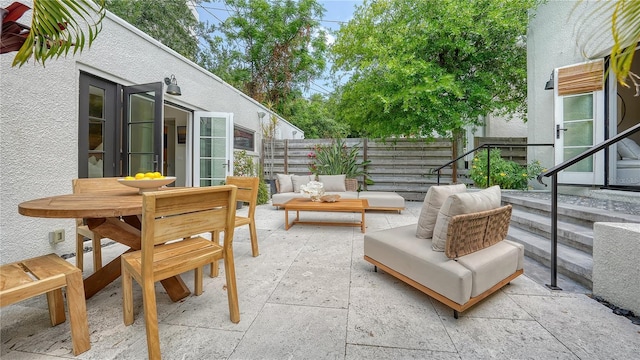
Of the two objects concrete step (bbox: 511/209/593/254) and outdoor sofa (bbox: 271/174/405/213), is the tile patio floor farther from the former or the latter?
outdoor sofa (bbox: 271/174/405/213)

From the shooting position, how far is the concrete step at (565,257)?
1.93 meters

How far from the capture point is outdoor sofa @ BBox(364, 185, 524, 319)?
157 centimetres

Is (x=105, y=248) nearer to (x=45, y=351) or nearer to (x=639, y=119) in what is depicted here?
(x=45, y=351)

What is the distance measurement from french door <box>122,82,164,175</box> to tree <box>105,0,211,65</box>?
20.8 ft

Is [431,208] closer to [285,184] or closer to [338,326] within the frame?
[338,326]

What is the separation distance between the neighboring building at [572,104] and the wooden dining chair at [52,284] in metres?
5.30

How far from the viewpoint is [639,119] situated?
15.4 feet

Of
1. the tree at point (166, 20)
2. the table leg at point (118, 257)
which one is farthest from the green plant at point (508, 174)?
the tree at point (166, 20)

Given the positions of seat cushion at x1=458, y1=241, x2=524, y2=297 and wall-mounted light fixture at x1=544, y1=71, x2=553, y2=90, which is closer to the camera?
seat cushion at x1=458, y1=241, x2=524, y2=297

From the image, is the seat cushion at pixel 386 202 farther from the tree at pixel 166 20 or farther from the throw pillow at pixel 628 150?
the tree at pixel 166 20

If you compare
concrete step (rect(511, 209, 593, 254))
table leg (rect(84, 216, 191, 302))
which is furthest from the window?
concrete step (rect(511, 209, 593, 254))

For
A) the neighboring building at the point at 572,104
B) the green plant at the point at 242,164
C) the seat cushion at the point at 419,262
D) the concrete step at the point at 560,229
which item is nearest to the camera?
the seat cushion at the point at 419,262

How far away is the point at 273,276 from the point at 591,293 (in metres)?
2.39

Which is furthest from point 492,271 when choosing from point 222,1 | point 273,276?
point 222,1
